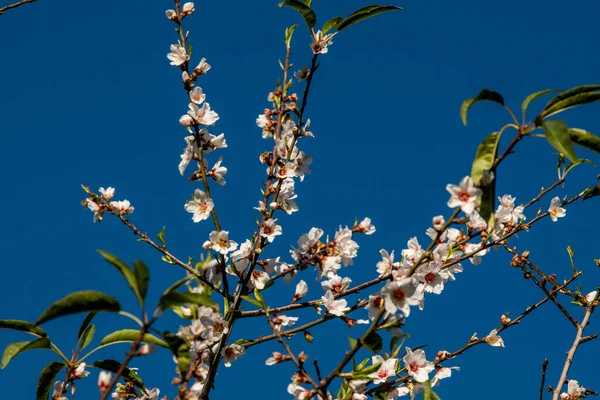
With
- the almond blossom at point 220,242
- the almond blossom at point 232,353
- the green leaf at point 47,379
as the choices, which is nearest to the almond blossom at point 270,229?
the almond blossom at point 220,242

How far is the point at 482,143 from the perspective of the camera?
208cm

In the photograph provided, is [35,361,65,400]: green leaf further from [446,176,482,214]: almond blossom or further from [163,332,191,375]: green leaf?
[446,176,482,214]: almond blossom

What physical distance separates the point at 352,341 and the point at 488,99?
1.08 metres

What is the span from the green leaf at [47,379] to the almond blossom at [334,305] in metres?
1.19

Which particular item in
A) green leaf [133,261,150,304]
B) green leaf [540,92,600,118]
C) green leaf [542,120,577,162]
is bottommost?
green leaf [133,261,150,304]

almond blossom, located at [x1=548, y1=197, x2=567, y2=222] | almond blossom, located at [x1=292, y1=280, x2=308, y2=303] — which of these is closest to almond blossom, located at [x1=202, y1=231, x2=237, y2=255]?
almond blossom, located at [x1=292, y1=280, x2=308, y2=303]

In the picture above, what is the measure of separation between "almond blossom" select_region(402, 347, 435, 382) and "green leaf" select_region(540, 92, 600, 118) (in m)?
1.21

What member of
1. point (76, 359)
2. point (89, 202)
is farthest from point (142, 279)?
point (89, 202)

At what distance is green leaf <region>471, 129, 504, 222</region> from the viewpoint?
2.07m

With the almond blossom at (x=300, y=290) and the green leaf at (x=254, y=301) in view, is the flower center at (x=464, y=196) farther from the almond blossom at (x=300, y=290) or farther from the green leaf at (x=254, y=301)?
the almond blossom at (x=300, y=290)

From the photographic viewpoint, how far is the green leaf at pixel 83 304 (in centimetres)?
181

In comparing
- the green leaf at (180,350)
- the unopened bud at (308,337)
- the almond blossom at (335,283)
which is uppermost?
the almond blossom at (335,283)

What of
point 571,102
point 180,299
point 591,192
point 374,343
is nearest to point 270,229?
point 374,343

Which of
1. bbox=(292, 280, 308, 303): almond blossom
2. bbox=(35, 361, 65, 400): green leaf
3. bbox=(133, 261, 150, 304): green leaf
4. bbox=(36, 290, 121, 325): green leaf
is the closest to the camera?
bbox=(133, 261, 150, 304): green leaf
